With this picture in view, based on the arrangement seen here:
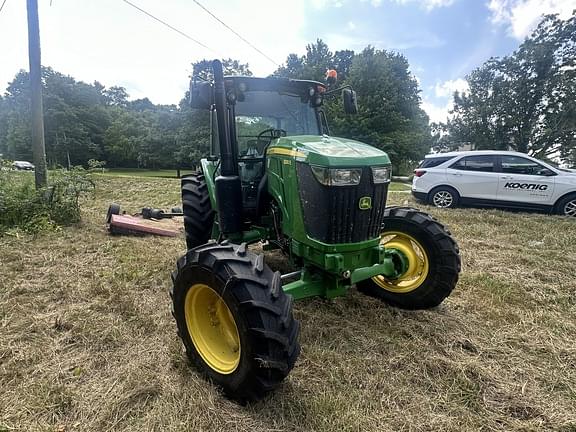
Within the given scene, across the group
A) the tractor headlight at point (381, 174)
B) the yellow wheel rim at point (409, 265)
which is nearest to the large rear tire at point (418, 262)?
the yellow wheel rim at point (409, 265)

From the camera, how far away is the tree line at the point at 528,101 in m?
22.7

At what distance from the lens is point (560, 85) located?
22.9 meters

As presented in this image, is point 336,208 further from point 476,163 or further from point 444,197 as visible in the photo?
point 476,163

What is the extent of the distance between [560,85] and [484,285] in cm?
2714

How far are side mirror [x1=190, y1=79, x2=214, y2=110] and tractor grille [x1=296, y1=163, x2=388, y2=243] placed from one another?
3.71 feet

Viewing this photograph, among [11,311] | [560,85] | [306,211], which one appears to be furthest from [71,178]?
[560,85]

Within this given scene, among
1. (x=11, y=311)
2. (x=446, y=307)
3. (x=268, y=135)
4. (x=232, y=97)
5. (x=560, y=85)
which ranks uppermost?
(x=560, y=85)

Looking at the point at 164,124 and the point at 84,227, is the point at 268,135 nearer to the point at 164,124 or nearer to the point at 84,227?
the point at 84,227

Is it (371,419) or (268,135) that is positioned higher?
(268,135)

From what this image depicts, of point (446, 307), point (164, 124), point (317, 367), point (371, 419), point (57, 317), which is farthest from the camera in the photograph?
point (164, 124)

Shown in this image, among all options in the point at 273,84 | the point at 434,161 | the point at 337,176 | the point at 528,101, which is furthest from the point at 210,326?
the point at 528,101

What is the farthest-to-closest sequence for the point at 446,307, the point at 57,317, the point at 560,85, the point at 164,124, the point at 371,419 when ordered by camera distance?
the point at 164,124 → the point at 560,85 → the point at 446,307 → the point at 57,317 → the point at 371,419

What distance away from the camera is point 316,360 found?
231 centimetres

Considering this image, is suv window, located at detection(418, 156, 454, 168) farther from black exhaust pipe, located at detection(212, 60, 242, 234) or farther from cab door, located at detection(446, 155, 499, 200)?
black exhaust pipe, located at detection(212, 60, 242, 234)
